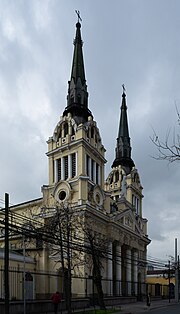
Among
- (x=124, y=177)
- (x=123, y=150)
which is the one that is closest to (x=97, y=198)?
(x=124, y=177)

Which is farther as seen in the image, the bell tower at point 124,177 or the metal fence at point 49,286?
the bell tower at point 124,177

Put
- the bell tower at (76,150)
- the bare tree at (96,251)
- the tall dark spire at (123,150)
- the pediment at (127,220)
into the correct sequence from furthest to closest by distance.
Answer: the tall dark spire at (123,150)
the pediment at (127,220)
the bell tower at (76,150)
the bare tree at (96,251)

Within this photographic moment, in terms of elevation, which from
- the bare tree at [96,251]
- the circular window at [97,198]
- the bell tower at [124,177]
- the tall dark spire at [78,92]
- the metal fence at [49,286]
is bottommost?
the metal fence at [49,286]

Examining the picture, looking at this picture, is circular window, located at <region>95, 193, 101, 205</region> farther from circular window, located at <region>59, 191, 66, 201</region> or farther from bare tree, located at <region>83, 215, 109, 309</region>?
circular window, located at <region>59, 191, 66, 201</region>

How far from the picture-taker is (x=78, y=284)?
5072 centimetres

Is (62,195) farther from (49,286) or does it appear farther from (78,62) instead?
(78,62)

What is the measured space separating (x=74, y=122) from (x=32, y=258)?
18910mm

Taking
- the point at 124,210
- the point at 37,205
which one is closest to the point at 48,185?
the point at 37,205

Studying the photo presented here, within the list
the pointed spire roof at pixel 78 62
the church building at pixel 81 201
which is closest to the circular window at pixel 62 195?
the church building at pixel 81 201

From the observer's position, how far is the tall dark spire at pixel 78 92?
2512 inches

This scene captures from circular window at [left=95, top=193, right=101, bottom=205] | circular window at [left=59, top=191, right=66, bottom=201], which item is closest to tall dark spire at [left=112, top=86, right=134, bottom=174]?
circular window at [left=95, top=193, right=101, bottom=205]

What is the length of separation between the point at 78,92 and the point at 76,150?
1072cm

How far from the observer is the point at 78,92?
6500 cm

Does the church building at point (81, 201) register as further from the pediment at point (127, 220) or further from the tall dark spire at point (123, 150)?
the tall dark spire at point (123, 150)
